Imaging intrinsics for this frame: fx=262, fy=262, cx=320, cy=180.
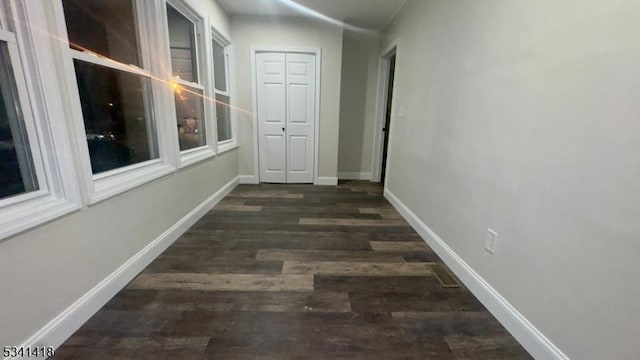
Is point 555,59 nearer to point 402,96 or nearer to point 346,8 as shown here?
point 402,96

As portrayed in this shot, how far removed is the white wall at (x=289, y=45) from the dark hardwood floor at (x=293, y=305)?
196 cm

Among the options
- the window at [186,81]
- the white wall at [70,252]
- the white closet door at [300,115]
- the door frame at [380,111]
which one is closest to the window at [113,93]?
the white wall at [70,252]

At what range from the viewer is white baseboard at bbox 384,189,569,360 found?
3.96 ft

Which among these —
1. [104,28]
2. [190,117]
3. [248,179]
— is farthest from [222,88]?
[104,28]

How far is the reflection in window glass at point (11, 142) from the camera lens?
1.06 metres

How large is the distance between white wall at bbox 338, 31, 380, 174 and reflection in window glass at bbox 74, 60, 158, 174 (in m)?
3.06

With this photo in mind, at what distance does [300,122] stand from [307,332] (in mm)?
3194

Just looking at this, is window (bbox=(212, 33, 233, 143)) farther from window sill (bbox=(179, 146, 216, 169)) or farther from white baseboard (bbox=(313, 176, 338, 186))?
white baseboard (bbox=(313, 176, 338, 186))

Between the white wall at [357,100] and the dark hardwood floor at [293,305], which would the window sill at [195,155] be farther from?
the white wall at [357,100]

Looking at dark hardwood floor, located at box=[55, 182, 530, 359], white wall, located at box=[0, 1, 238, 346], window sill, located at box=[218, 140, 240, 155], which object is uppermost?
window sill, located at box=[218, 140, 240, 155]

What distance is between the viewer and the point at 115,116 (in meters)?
1.75

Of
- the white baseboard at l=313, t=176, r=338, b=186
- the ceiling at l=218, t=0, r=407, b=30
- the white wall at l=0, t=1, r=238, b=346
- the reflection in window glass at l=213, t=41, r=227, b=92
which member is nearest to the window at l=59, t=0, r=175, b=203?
the white wall at l=0, t=1, r=238, b=346

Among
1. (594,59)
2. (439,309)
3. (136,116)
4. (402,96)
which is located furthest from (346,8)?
(439,309)

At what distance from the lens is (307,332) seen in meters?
1.34
